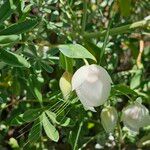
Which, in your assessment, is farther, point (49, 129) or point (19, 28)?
point (49, 129)

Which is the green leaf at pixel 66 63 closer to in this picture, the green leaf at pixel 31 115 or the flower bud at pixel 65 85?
the flower bud at pixel 65 85

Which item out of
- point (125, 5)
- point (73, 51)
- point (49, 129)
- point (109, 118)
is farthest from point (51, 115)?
point (125, 5)

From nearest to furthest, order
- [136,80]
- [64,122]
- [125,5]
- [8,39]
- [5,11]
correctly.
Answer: [8,39] → [5,11] → [64,122] → [125,5] → [136,80]

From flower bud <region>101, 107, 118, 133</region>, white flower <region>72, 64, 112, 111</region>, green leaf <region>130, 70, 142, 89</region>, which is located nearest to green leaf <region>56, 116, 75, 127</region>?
flower bud <region>101, 107, 118, 133</region>

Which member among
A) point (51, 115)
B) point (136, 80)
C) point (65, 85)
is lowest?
point (136, 80)

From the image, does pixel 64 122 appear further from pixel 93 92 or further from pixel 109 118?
pixel 93 92

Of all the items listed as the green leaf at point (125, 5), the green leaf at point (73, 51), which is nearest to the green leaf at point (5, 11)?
the green leaf at point (73, 51)

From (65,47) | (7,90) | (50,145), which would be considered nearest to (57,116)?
(65,47)
